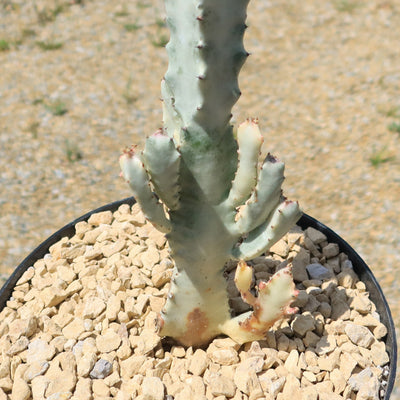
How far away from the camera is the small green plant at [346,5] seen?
416cm

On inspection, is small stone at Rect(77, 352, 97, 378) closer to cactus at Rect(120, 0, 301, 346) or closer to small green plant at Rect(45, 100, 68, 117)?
cactus at Rect(120, 0, 301, 346)

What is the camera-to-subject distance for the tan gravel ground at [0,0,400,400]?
9.56 feet

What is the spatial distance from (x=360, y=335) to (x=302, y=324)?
0.17m

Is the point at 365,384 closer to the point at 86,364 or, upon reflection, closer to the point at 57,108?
the point at 86,364

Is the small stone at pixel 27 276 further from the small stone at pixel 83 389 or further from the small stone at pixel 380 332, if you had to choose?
the small stone at pixel 380 332

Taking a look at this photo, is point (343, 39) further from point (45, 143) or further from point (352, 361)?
point (352, 361)

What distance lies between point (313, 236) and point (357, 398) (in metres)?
0.63

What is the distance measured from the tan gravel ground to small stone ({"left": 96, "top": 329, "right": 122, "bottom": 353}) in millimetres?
1158

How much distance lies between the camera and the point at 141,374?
1593mm

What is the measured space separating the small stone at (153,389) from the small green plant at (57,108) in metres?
2.22

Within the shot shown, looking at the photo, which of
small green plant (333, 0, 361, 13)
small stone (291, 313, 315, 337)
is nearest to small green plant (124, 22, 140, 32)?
small green plant (333, 0, 361, 13)

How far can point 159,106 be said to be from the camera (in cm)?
351

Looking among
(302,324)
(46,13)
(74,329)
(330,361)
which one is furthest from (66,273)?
(46,13)

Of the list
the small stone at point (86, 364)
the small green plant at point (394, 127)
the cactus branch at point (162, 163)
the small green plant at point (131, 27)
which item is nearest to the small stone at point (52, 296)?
the small stone at point (86, 364)
